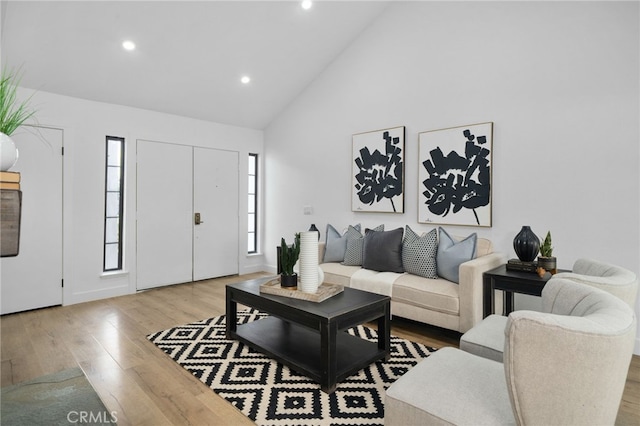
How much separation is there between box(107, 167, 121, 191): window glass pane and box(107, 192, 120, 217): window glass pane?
0.25ft

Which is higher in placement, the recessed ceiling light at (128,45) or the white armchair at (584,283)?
the recessed ceiling light at (128,45)

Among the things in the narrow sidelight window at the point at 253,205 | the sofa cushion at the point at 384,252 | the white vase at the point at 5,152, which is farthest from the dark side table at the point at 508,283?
the narrow sidelight window at the point at 253,205

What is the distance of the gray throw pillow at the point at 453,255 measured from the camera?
10.7 ft

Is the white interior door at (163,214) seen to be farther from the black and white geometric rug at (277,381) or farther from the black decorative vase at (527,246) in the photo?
the black decorative vase at (527,246)

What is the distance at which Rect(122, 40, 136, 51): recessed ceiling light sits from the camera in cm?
373

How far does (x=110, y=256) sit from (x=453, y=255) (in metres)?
4.11

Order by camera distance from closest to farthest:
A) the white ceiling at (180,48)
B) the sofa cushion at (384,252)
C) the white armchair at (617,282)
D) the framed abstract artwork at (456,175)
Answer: the white armchair at (617,282) < the white ceiling at (180,48) < the framed abstract artwork at (456,175) < the sofa cushion at (384,252)

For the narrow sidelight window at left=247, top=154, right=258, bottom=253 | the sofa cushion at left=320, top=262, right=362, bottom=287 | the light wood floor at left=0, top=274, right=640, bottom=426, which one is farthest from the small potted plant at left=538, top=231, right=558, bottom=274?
the narrow sidelight window at left=247, top=154, right=258, bottom=253

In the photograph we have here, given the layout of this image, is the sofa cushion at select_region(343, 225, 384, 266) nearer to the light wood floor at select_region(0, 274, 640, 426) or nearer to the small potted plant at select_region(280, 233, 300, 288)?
the light wood floor at select_region(0, 274, 640, 426)

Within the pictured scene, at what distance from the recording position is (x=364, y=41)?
4609mm

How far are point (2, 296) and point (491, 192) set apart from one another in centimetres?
512

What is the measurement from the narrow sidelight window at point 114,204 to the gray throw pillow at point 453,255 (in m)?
3.91

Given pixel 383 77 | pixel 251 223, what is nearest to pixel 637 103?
pixel 383 77

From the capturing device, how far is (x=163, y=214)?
194 inches
